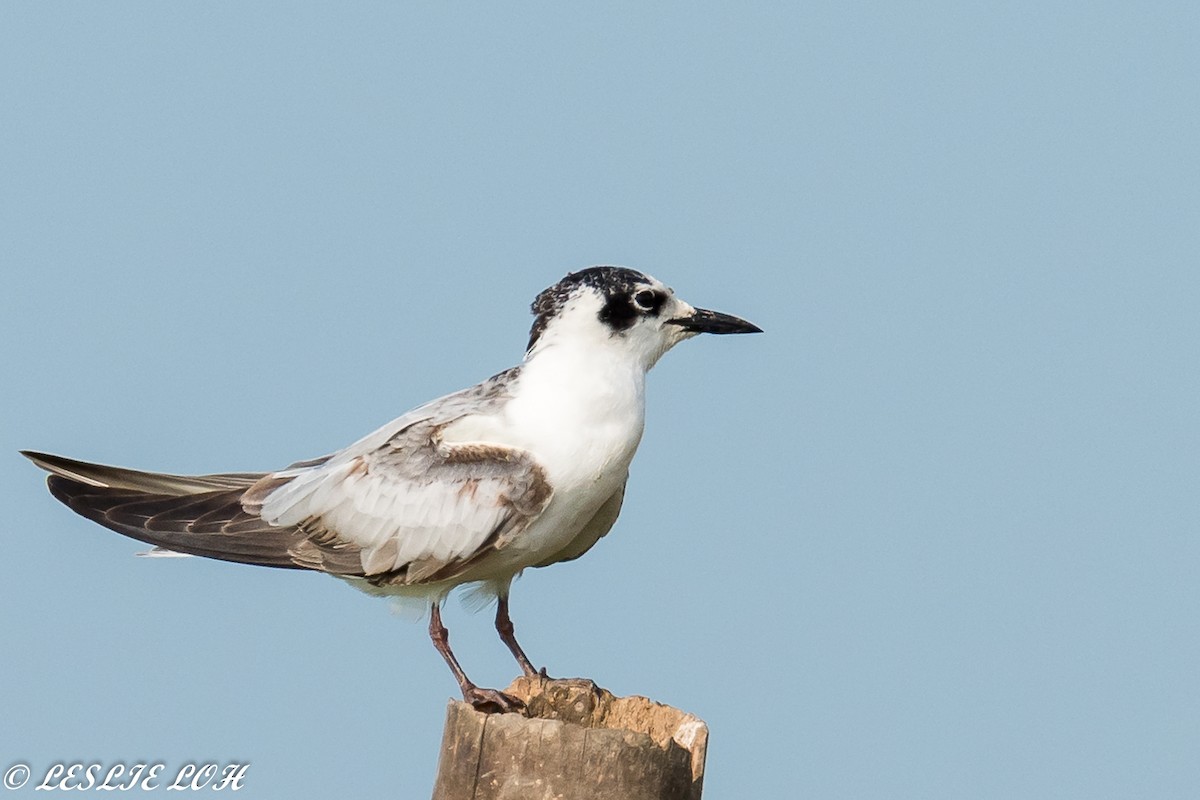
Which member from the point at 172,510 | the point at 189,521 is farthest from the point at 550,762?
the point at 172,510

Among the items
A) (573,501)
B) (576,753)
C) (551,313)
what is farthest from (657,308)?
(576,753)

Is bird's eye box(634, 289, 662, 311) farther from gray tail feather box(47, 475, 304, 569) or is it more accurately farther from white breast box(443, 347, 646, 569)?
gray tail feather box(47, 475, 304, 569)

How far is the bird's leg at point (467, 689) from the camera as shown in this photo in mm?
8008

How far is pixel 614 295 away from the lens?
9055mm

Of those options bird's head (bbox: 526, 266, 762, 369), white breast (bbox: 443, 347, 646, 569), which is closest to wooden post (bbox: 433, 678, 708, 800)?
white breast (bbox: 443, 347, 646, 569)

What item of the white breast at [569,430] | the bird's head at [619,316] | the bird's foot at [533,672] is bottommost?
the bird's foot at [533,672]

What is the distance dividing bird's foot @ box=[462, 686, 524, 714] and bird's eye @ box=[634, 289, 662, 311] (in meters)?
2.44

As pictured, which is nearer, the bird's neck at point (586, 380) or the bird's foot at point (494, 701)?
the bird's foot at point (494, 701)

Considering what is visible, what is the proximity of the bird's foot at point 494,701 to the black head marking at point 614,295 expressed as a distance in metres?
2.27

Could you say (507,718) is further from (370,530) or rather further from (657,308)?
(657,308)

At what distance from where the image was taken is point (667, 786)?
677 cm

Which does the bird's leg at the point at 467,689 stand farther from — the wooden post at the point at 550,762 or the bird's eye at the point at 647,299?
the bird's eye at the point at 647,299

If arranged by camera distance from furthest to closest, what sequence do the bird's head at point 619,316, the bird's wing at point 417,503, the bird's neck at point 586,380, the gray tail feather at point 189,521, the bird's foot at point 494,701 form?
the gray tail feather at point 189,521 < the bird's head at point 619,316 < the bird's neck at point 586,380 < the bird's wing at point 417,503 < the bird's foot at point 494,701

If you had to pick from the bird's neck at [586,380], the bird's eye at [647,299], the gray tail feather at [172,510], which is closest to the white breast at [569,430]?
the bird's neck at [586,380]
